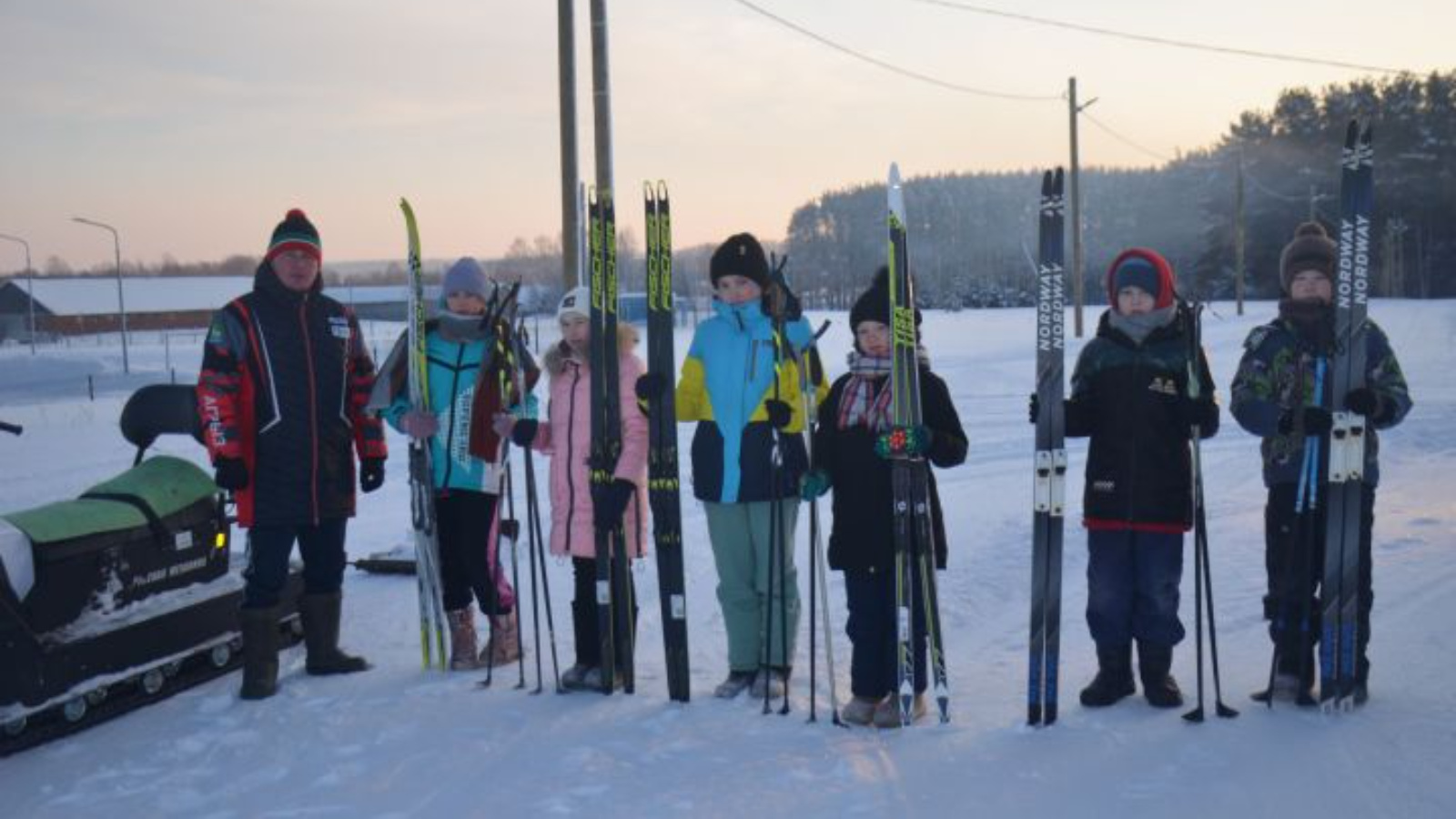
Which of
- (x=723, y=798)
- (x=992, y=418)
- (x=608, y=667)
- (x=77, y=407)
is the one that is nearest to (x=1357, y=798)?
(x=723, y=798)

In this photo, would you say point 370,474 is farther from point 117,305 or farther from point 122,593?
point 117,305

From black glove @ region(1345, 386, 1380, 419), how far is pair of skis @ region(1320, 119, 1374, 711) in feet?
0.13

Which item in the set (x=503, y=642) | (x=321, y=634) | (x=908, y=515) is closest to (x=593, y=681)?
(x=503, y=642)

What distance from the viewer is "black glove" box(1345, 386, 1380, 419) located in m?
3.76

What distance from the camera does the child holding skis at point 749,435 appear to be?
4234 millimetres

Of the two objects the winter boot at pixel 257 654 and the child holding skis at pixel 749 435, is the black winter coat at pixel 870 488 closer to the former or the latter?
the child holding skis at pixel 749 435

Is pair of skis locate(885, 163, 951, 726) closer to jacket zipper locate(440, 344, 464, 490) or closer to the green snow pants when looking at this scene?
the green snow pants

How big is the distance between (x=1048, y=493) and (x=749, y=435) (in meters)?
1.19

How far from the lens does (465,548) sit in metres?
4.82

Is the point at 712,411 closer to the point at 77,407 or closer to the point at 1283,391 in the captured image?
the point at 1283,391

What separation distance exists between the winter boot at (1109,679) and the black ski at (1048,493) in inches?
8.8

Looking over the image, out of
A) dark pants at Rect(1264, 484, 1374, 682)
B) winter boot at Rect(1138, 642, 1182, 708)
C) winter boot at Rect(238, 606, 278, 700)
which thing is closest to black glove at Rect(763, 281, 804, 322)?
winter boot at Rect(1138, 642, 1182, 708)

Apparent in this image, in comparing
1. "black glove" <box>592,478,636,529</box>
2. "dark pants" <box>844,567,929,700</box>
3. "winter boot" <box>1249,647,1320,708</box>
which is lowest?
A: "winter boot" <box>1249,647,1320,708</box>

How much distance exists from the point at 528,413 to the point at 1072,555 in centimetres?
389
